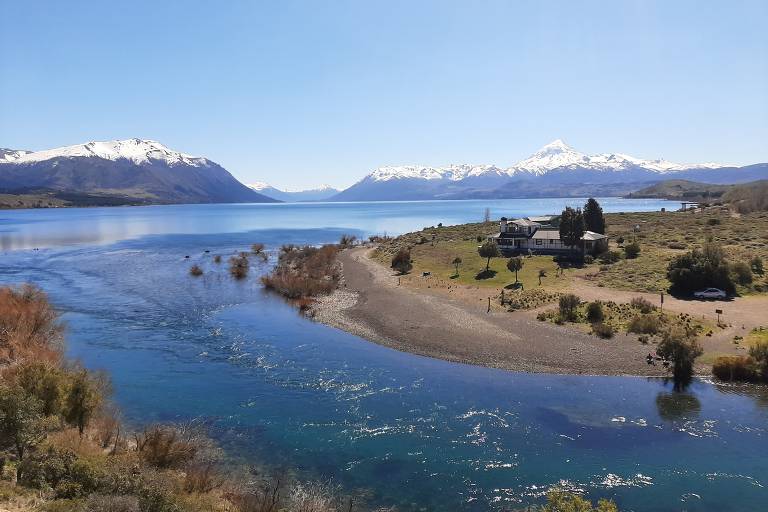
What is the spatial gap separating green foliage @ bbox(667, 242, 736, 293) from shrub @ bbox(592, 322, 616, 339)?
17.9 meters

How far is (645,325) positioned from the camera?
1665 inches

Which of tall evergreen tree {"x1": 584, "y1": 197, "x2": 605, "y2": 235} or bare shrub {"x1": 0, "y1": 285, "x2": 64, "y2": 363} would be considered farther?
tall evergreen tree {"x1": 584, "y1": 197, "x2": 605, "y2": 235}

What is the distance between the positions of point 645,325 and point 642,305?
6799 mm

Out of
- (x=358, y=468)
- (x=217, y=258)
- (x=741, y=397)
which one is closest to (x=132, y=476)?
(x=358, y=468)

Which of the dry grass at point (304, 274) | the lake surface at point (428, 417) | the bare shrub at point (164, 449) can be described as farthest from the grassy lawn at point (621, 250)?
the bare shrub at point (164, 449)

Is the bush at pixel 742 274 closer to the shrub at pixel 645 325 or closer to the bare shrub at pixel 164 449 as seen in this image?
the shrub at pixel 645 325

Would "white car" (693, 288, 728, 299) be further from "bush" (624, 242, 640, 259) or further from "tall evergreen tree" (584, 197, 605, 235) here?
"tall evergreen tree" (584, 197, 605, 235)

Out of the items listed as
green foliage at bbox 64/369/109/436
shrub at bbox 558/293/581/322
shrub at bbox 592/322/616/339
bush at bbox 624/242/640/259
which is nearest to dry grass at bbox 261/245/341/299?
shrub at bbox 558/293/581/322

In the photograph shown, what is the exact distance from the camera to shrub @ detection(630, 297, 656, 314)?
47344 mm

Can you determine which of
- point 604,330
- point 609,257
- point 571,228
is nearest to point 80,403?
point 604,330

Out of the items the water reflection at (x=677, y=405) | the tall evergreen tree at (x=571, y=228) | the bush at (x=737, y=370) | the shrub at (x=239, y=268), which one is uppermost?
the tall evergreen tree at (x=571, y=228)

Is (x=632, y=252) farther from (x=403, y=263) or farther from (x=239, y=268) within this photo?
(x=239, y=268)

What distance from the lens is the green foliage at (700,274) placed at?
5394 cm

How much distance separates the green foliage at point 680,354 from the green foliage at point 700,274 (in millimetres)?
21334
